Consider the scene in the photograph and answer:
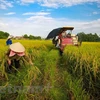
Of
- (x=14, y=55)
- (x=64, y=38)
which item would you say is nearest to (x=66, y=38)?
(x=64, y=38)

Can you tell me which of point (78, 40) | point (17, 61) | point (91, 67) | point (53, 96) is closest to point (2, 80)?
point (17, 61)

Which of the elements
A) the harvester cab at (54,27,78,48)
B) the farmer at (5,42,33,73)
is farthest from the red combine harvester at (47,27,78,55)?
the farmer at (5,42,33,73)

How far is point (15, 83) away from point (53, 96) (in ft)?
3.39

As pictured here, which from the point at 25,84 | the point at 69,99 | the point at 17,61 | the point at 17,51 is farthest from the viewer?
the point at 17,61

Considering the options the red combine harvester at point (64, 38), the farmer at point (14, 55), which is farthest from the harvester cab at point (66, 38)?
the farmer at point (14, 55)

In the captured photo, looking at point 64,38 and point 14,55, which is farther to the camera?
point 64,38

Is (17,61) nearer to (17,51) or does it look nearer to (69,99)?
(17,51)

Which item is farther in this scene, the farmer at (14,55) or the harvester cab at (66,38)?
the harvester cab at (66,38)

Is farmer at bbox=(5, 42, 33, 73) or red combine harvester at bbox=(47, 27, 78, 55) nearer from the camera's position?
farmer at bbox=(5, 42, 33, 73)

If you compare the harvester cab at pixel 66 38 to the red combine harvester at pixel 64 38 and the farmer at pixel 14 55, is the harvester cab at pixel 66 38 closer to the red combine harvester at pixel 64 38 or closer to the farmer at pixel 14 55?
the red combine harvester at pixel 64 38

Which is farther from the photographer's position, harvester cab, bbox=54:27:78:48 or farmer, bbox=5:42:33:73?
harvester cab, bbox=54:27:78:48

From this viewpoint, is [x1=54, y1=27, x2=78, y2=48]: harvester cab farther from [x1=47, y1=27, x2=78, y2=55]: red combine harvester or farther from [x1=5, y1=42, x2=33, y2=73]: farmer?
[x1=5, y1=42, x2=33, y2=73]: farmer

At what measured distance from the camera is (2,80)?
485 centimetres

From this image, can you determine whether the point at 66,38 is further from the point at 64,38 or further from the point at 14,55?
the point at 14,55
